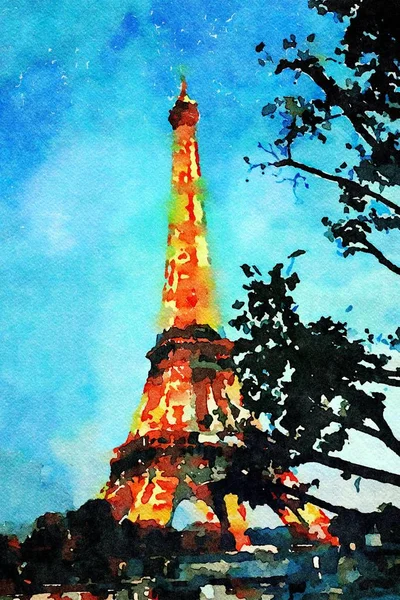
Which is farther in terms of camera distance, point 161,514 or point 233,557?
point 161,514

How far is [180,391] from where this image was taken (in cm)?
1702

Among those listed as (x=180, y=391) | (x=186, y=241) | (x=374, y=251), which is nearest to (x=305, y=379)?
(x=374, y=251)

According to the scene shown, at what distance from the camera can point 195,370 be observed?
16719 millimetres

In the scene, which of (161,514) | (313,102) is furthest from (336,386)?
(161,514)

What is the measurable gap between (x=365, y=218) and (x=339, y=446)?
159cm

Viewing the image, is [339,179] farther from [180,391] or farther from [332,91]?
[180,391]

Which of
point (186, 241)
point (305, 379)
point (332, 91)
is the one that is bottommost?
point (305, 379)

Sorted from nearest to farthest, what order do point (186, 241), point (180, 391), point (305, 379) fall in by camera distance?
point (305, 379)
point (180, 391)
point (186, 241)

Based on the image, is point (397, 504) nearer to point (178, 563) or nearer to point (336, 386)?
point (336, 386)

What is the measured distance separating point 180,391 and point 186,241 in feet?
13.7

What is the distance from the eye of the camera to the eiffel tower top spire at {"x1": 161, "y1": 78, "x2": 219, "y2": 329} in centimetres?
1820

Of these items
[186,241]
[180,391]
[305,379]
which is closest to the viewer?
[305,379]

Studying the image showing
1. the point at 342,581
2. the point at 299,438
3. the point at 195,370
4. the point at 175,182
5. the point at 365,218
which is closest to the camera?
the point at 342,581

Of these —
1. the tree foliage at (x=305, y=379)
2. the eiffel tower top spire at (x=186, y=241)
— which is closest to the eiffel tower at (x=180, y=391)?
the eiffel tower top spire at (x=186, y=241)
